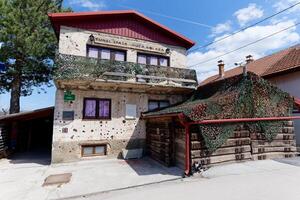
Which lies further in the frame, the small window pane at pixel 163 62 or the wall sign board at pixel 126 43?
the small window pane at pixel 163 62

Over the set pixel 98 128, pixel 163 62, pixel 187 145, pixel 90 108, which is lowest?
pixel 187 145

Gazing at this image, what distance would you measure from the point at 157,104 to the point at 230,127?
563 cm

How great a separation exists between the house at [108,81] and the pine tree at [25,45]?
4950 millimetres

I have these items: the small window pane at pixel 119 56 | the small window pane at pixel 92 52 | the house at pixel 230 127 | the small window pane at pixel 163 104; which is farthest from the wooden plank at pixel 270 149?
the small window pane at pixel 92 52

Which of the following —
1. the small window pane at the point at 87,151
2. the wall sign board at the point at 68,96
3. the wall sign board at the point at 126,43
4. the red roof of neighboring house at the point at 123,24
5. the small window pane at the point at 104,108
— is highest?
the red roof of neighboring house at the point at 123,24

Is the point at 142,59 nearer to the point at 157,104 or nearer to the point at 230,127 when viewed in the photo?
the point at 157,104

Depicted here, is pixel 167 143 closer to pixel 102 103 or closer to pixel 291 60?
pixel 102 103

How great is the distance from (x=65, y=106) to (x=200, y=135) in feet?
24.4

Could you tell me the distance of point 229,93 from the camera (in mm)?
9711

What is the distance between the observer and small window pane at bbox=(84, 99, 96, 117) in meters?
12.1

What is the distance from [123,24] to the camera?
14.0 metres

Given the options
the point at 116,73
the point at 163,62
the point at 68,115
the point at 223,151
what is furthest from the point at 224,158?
the point at 68,115

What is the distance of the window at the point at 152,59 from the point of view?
46.3 ft

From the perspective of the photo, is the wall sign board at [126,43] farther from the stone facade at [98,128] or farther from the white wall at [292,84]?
the white wall at [292,84]
